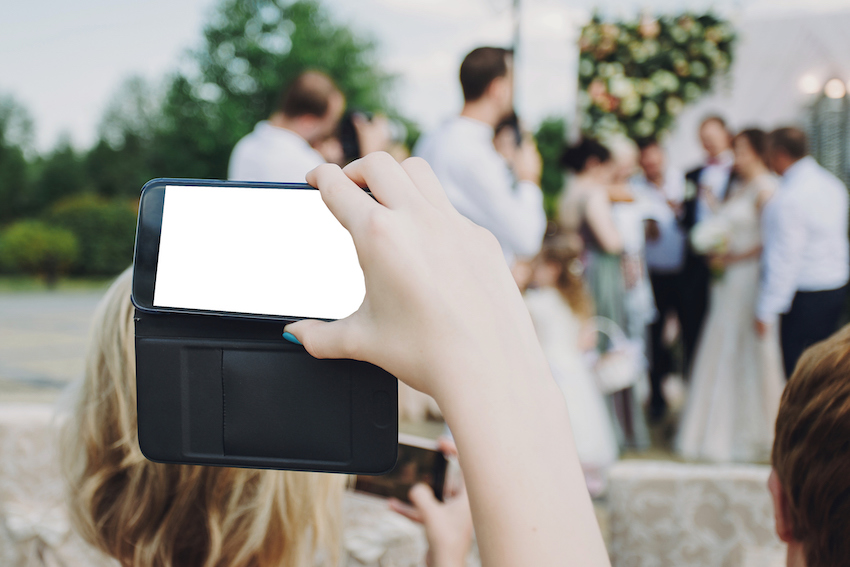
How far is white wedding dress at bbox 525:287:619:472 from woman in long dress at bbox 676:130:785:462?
73cm

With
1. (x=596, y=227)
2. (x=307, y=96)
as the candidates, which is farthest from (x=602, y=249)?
(x=307, y=96)

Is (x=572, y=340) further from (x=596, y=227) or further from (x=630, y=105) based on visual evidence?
(x=630, y=105)

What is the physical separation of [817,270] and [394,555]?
115 inches

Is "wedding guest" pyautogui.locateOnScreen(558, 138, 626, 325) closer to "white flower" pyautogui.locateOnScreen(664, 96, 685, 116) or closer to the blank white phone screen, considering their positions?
"white flower" pyautogui.locateOnScreen(664, 96, 685, 116)

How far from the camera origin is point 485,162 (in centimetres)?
217

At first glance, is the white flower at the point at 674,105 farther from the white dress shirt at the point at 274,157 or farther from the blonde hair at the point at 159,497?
the blonde hair at the point at 159,497

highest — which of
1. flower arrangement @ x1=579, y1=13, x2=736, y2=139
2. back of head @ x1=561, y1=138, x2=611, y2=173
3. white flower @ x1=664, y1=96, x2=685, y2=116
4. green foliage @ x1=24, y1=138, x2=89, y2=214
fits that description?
green foliage @ x1=24, y1=138, x2=89, y2=214

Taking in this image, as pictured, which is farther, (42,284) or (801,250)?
(42,284)

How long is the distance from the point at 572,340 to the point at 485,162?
1.54 m

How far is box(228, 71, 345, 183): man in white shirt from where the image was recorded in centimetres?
250

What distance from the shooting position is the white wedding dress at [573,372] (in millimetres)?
3154

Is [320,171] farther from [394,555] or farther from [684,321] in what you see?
[684,321]

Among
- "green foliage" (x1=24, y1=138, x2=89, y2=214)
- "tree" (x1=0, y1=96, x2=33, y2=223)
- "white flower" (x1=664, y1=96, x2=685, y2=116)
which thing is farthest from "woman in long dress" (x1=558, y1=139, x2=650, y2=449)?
"tree" (x1=0, y1=96, x2=33, y2=223)

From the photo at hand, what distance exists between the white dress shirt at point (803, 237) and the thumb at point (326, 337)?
11.0 ft
